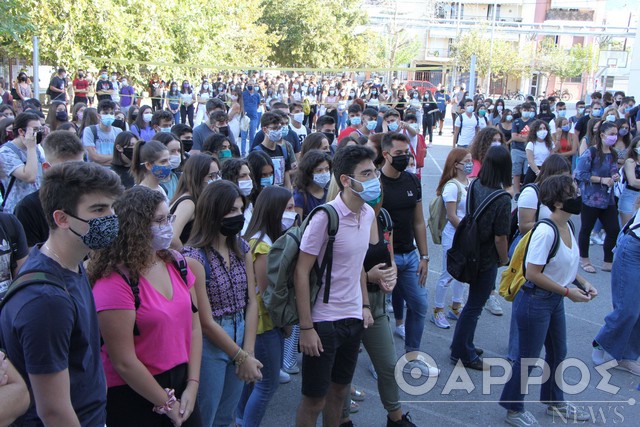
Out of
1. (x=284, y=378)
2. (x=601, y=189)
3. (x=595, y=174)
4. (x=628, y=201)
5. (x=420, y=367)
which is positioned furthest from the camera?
(x=595, y=174)

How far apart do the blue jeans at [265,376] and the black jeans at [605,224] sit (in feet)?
19.8

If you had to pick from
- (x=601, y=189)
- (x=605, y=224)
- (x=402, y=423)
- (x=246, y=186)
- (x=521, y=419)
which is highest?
(x=246, y=186)

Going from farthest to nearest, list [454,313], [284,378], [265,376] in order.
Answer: [454,313] → [284,378] → [265,376]

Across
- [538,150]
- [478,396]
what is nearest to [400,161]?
[478,396]

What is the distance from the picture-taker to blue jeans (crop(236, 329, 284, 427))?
3.79m

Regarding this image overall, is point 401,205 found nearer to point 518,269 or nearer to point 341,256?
point 518,269

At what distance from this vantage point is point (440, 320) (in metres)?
6.31

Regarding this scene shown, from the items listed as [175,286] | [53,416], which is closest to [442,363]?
[175,286]

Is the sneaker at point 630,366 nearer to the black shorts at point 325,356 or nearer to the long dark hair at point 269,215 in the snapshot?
the black shorts at point 325,356

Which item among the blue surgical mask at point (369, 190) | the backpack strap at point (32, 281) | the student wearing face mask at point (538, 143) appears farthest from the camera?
the student wearing face mask at point (538, 143)


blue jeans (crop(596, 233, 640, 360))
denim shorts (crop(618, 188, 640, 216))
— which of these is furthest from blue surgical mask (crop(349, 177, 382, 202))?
denim shorts (crop(618, 188, 640, 216))

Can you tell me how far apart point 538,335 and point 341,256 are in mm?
1727

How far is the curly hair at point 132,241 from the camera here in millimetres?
2799

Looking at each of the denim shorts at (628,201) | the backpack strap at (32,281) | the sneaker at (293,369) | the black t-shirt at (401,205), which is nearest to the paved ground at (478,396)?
the sneaker at (293,369)
